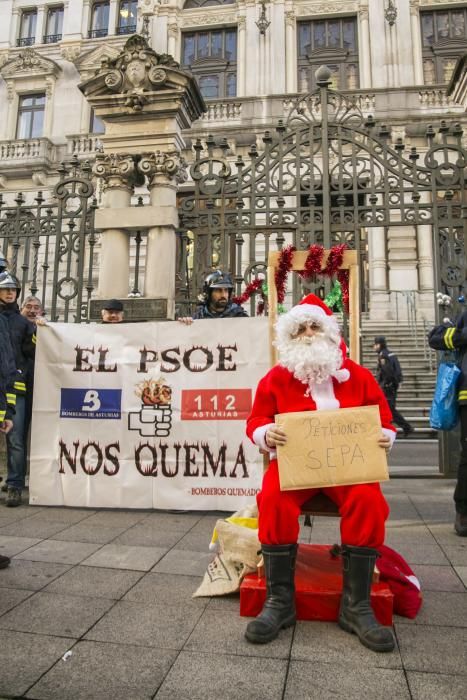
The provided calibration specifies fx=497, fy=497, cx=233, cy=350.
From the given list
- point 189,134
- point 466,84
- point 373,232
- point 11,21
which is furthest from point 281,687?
point 11,21

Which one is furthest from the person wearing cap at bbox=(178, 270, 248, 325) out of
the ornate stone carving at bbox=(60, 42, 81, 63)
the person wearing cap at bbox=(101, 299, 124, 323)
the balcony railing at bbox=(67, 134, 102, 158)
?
the ornate stone carving at bbox=(60, 42, 81, 63)

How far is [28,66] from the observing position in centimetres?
2353

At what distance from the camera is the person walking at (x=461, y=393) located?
14.5 ft

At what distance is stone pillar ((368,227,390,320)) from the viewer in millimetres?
16188

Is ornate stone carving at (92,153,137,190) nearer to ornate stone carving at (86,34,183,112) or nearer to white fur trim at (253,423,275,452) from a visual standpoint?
ornate stone carving at (86,34,183,112)

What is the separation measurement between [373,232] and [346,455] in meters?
15.2

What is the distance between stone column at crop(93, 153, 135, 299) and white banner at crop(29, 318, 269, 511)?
5.04ft

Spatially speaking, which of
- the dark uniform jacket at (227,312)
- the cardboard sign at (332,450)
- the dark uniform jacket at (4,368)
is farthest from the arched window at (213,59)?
the cardboard sign at (332,450)

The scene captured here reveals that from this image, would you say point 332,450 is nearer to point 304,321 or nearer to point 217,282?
point 304,321

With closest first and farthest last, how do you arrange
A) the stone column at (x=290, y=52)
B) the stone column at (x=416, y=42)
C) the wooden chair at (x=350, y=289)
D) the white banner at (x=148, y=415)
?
the wooden chair at (x=350, y=289) → the white banner at (x=148, y=415) → the stone column at (x=416, y=42) → the stone column at (x=290, y=52)

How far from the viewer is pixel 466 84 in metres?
7.50

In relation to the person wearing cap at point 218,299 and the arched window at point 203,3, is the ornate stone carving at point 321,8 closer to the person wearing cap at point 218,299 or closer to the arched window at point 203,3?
the arched window at point 203,3

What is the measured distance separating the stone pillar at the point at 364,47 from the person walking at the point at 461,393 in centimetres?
1810

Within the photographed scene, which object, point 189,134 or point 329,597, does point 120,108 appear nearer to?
point 329,597
